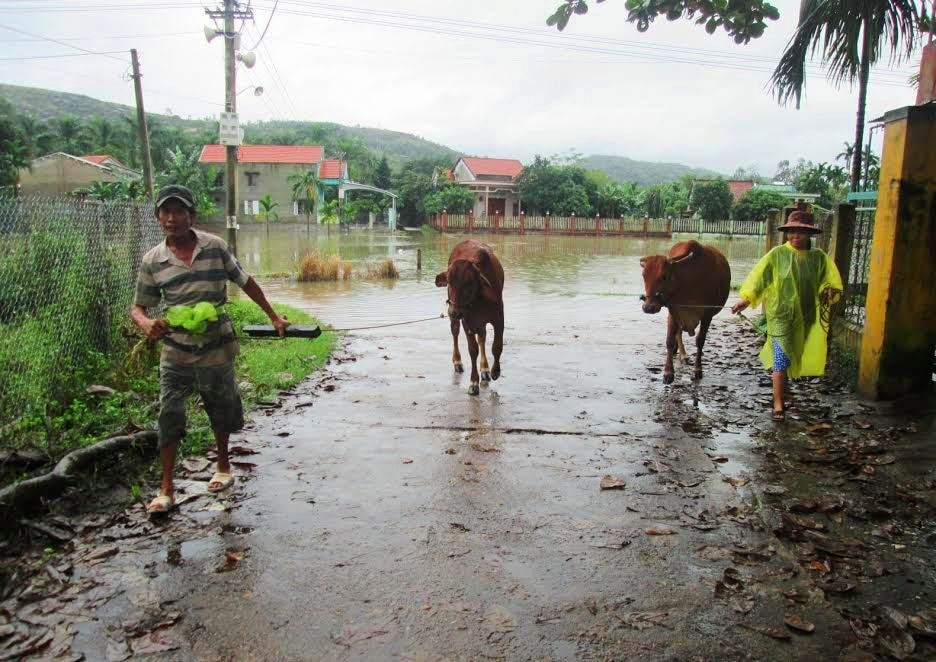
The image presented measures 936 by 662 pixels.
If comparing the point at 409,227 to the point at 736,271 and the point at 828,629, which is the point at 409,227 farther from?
the point at 828,629

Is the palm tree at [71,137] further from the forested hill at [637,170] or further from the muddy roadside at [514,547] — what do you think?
the forested hill at [637,170]

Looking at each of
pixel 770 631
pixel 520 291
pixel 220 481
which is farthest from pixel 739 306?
pixel 520 291

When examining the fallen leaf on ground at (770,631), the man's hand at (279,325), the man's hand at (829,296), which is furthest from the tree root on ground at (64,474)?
the man's hand at (829,296)

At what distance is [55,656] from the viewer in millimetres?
2887

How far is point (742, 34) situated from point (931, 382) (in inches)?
150

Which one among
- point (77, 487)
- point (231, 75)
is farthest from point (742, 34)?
point (231, 75)

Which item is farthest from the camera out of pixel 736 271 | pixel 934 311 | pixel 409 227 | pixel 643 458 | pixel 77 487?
pixel 409 227

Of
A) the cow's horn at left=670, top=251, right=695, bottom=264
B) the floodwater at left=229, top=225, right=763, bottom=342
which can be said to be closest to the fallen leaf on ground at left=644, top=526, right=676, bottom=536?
the cow's horn at left=670, top=251, right=695, bottom=264

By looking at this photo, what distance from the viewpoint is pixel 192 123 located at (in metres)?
149

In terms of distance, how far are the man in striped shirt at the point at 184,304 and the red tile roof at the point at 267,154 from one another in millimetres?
54485

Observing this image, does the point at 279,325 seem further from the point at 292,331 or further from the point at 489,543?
the point at 489,543

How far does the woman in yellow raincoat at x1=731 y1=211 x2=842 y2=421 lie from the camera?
6348mm

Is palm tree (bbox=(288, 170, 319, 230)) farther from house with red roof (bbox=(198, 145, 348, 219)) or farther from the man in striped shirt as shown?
the man in striped shirt

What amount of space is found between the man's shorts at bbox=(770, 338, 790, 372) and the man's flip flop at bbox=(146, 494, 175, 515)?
5.31m
